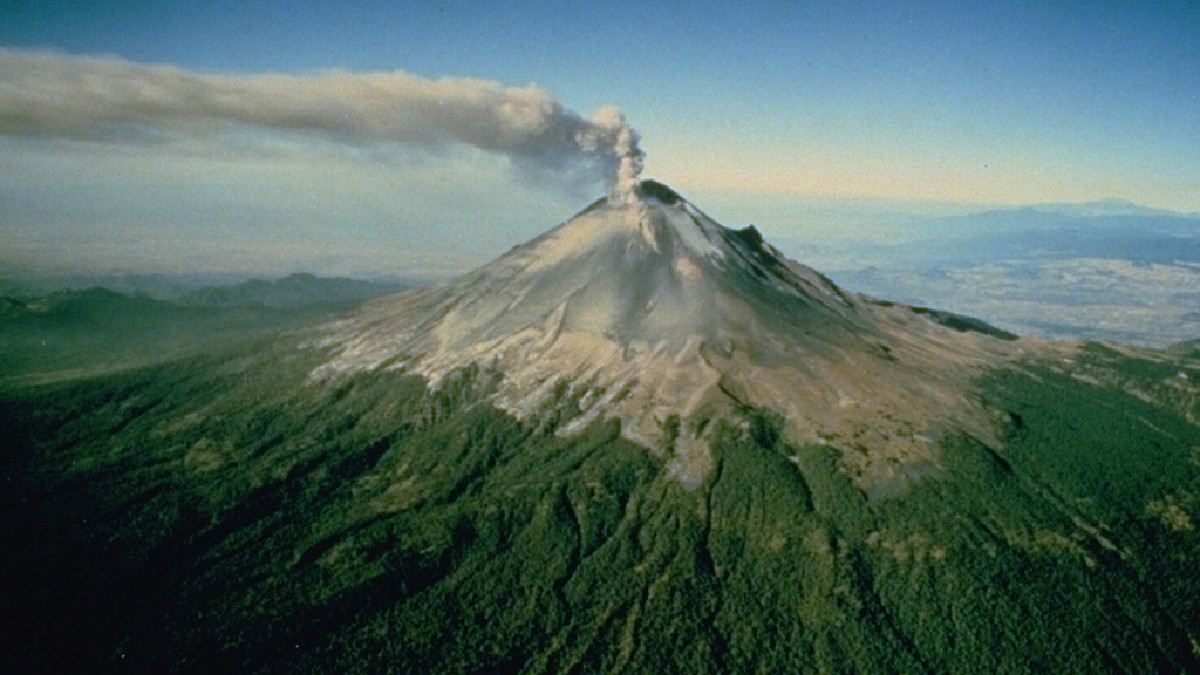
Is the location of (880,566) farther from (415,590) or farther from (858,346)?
(415,590)

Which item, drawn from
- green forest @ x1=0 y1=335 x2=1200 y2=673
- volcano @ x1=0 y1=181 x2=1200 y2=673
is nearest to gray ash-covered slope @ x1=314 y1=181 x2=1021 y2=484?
volcano @ x1=0 y1=181 x2=1200 y2=673

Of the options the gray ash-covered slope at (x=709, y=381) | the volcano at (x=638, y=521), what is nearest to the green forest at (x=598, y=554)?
the volcano at (x=638, y=521)

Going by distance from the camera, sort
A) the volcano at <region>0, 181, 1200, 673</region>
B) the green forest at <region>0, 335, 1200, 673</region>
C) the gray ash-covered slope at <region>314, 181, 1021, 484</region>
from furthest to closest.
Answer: the gray ash-covered slope at <region>314, 181, 1021, 484</region> → the volcano at <region>0, 181, 1200, 673</region> → the green forest at <region>0, 335, 1200, 673</region>

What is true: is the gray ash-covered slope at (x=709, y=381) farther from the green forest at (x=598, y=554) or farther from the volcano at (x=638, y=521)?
the green forest at (x=598, y=554)

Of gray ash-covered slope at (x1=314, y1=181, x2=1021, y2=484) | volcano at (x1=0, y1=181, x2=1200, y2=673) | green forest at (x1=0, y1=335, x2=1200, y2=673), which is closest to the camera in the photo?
green forest at (x1=0, y1=335, x2=1200, y2=673)

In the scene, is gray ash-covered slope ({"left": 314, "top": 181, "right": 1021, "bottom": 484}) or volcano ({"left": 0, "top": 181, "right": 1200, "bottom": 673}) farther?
gray ash-covered slope ({"left": 314, "top": 181, "right": 1021, "bottom": 484})

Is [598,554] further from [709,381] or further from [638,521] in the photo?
[709,381]

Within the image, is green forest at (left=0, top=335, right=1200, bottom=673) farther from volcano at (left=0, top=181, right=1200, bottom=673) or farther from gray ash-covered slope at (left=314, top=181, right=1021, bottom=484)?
gray ash-covered slope at (left=314, top=181, right=1021, bottom=484)

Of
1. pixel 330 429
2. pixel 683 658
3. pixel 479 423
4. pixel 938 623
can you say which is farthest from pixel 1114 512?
pixel 330 429

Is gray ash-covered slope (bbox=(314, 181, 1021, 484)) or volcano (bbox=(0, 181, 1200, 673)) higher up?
gray ash-covered slope (bbox=(314, 181, 1021, 484))
